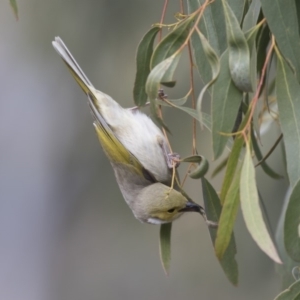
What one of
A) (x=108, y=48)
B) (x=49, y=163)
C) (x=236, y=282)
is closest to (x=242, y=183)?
(x=236, y=282)

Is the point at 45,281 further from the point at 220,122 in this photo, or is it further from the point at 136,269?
the point at 220,122

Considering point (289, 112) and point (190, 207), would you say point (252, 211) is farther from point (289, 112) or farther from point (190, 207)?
point (190, 207)

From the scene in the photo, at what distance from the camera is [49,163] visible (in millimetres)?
3922

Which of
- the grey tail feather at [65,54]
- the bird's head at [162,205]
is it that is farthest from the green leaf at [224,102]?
the grey tail feather at [65,54]

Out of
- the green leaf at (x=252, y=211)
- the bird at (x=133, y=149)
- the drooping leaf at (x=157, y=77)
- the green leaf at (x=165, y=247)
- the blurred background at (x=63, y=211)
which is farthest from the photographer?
the blurred background at (x=63, y=211)

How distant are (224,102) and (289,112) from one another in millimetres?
152

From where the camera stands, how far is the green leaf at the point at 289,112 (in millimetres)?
1162

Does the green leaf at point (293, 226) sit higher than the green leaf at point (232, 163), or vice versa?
the green leaf at point (232, 163)

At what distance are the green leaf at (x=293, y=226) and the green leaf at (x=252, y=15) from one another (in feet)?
1.12

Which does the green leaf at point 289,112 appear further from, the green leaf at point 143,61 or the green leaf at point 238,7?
the green leaf at point 143,61

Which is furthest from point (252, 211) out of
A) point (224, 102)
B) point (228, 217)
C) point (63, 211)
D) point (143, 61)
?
point (63, 211)

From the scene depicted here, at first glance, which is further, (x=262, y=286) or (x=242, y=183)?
(x=262, y=286)

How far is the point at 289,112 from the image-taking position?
1.21 m

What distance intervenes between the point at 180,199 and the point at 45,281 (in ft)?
8.17
